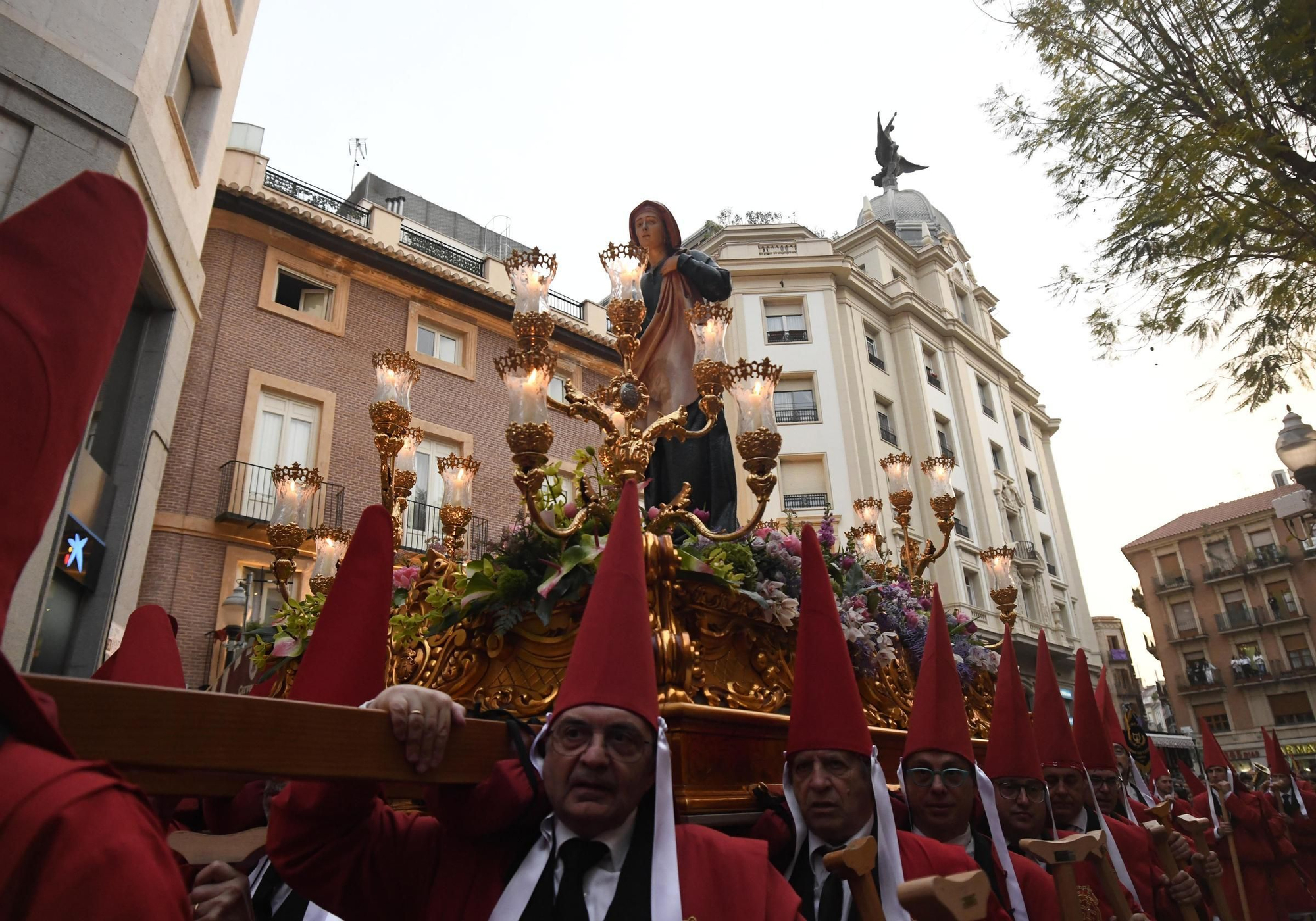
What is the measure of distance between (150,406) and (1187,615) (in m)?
50.6

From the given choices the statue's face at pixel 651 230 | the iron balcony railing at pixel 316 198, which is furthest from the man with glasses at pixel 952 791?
the iron balcony railing at pixel 316 198

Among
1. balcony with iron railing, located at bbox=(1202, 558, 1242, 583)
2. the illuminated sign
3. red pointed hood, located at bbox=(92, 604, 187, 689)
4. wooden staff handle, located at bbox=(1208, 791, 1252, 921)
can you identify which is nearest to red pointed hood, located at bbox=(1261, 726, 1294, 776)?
wooden staff handle, located at bbox=(1208, 791, 1252, 921)

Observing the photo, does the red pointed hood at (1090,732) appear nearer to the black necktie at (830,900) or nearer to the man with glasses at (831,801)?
the man with glasses at (831,801)

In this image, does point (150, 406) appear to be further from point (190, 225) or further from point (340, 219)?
point (340, 219)

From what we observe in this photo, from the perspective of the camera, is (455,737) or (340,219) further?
(340,219)

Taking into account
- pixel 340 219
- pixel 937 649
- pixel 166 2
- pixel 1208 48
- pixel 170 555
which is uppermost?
pixel 340 219

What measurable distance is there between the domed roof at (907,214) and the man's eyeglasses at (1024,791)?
32.0 meters

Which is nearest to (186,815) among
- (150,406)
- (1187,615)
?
(150,406)

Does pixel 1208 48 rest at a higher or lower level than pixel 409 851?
higher

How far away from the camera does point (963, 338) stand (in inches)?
1187

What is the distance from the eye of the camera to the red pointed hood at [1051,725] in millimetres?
3994

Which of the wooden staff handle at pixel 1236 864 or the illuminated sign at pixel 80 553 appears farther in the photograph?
the illuminated sign at pixel 80 553

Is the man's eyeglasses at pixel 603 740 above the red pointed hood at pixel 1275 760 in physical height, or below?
above

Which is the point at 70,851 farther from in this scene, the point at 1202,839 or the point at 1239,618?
the point at 1239,618
